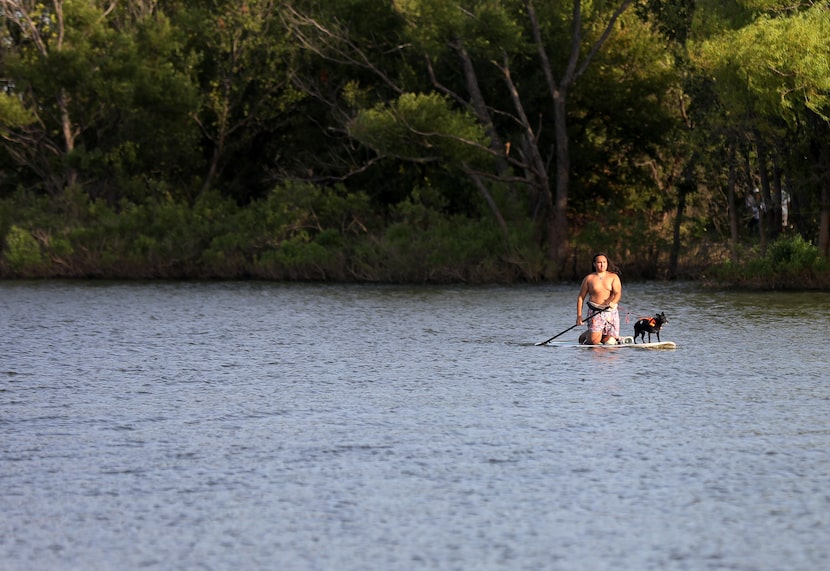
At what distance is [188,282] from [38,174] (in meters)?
12.5

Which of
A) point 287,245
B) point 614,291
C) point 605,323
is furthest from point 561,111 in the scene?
point 614,291

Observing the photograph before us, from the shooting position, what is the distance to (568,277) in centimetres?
4541

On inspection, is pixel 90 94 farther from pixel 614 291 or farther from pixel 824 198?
pixel 614 291

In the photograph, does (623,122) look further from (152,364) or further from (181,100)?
(152,364)

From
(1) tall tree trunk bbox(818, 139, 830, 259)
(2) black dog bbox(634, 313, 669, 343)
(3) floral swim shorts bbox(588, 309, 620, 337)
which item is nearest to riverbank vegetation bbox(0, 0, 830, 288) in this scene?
(1) tall tree trunk bbox(818, 139, 830, 259)

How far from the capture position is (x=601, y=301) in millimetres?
22891

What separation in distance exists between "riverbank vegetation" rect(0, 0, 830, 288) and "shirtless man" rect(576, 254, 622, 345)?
14842mm

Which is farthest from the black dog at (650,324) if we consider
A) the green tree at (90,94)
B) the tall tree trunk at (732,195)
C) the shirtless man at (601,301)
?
the green tree at (90,94)

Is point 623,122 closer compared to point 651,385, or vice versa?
point 651,385

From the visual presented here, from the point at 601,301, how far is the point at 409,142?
70.1 feet

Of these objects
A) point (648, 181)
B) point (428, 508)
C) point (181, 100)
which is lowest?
point (428, 508)

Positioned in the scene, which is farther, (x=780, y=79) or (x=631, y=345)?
(x=780, y=79)

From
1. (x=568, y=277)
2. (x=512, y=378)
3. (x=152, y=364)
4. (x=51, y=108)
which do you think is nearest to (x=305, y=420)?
(x=512, y=378)

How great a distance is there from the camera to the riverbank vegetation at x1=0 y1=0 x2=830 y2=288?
4119 centimetres
